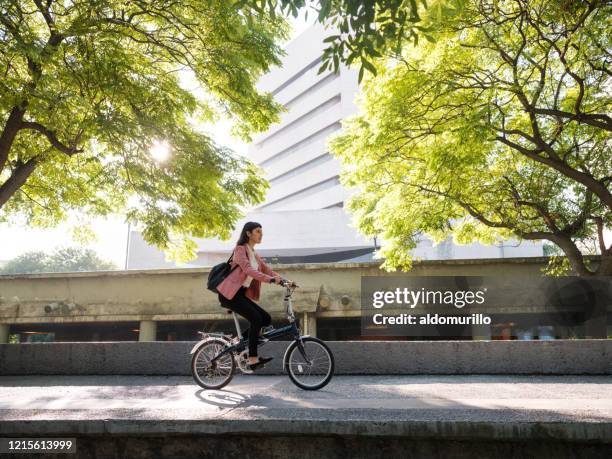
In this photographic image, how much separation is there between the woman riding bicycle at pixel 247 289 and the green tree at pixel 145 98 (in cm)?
512

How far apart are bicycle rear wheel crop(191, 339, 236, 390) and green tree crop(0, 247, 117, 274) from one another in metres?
83.3

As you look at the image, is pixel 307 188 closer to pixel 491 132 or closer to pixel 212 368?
pixel 491 132

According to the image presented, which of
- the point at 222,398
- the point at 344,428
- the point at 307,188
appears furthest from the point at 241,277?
the point at 307,188

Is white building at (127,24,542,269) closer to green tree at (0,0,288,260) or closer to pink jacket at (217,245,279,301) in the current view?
green tree at (0,0,288,260)

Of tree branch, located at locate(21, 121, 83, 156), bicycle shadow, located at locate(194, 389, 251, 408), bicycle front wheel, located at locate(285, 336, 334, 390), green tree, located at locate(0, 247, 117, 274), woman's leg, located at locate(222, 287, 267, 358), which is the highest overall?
green tree, located at locate(0, 247, 117, 274)

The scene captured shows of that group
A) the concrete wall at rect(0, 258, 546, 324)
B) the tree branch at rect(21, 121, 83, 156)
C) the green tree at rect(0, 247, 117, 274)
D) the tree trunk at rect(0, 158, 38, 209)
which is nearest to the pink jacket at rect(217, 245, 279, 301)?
the tree branch at rect(21, 121, 83, 156)

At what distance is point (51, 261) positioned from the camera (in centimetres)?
8319

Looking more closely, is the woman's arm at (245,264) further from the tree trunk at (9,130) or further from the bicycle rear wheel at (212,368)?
the tree trunk at (9,130)

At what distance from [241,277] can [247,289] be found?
187 mm

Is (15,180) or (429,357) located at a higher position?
(15,180)

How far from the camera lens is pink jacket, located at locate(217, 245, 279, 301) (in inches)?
220

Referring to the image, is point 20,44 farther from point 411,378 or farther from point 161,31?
point 411,378

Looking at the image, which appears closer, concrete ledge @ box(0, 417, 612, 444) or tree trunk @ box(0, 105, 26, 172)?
concrete ledge @ box(0, 417, 612, 444)

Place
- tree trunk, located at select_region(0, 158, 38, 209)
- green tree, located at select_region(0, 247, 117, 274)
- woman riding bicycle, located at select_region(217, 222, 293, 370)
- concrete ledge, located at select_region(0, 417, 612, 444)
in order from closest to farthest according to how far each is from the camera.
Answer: concrete ledge, located at select_region(0, 417, 612, 444), woman riding bicycle, located at select_region(217, 222, 293, 370), tree trunk, located at select_region(0, 158, 38, 209), green tree, located at select_region(0, 247, 117, 274)
